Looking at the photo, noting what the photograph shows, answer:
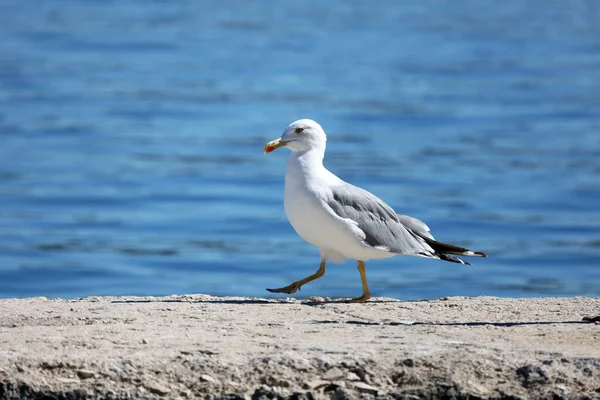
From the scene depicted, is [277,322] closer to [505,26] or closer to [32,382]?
[32,382]

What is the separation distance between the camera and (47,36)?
3297cm

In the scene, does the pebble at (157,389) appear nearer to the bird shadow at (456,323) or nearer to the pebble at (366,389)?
the pebble at (366,389)

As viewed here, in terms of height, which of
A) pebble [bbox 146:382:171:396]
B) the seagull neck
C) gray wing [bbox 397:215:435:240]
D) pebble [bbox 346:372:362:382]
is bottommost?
pebble [bbox 146:382:171:396]

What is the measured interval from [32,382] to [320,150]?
3151 millimetres

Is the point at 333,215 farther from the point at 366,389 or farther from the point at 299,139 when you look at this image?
the point at 366,389

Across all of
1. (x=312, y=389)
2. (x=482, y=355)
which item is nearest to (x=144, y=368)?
(x=312, y=389)

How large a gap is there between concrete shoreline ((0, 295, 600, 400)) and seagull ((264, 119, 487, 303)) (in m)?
1.10

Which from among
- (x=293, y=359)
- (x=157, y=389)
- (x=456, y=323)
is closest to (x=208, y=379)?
(x=157, y=389)

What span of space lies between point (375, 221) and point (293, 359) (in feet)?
7.76

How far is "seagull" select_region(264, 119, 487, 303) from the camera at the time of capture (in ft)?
27.8

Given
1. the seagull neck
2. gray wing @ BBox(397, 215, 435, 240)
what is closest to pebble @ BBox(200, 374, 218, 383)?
the seagull neck

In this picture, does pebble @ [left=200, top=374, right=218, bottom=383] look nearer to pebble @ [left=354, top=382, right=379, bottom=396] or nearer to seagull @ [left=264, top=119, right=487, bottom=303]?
pebble @ [left=354, top=382, right=379, bottom=396]

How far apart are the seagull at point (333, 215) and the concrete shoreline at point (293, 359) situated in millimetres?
1100

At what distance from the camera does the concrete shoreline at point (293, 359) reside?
20.8ft
